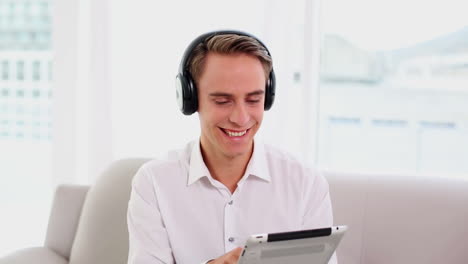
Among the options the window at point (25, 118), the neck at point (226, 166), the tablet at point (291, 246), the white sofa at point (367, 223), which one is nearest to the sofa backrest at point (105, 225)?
the white sofa at point (367, 223)

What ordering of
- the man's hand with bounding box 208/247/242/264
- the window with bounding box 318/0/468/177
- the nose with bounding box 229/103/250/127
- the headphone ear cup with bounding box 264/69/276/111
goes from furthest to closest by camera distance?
1. the window with bounding box 318/0/468/177
2. the headphone ear cup with bounding box 264/69/276/111
3. the nose with bounding box 229/103/250/127
4. the man's hand with bounding box 208/247/242/264

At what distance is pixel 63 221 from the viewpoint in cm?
199

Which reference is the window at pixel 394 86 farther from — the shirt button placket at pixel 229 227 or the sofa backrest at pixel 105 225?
the shirt button placket at pixel 229 227

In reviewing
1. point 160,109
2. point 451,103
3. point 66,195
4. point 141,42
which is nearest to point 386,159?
point 451,103

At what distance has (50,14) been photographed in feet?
10.8

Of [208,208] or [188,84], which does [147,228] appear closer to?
[208,208]

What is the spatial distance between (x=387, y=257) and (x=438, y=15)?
51.1 inches

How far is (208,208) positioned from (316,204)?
0.86 ft

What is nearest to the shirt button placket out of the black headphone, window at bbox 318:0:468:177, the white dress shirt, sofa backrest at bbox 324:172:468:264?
the white dress shirt

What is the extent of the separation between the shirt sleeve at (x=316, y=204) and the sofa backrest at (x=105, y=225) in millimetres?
637

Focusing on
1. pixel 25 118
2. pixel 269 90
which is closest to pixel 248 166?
pixel 269 90

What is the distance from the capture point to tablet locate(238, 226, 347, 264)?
1081 mm

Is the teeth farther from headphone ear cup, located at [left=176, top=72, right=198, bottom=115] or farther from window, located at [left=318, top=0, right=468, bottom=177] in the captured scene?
window, located at [left=318, top=0, right=468, bottom=177]

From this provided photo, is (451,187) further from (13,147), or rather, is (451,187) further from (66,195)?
(13,147)
